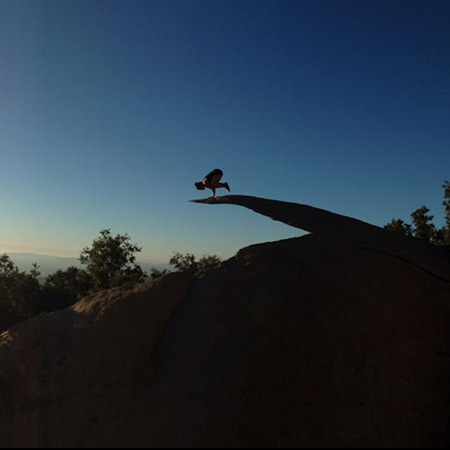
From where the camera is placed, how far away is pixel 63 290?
41.0 meters

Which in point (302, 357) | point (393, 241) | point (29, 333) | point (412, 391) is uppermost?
point (393, 241)

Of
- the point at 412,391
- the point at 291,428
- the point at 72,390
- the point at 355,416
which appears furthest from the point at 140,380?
the point at 412,391

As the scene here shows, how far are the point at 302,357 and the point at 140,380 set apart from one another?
2481 mm

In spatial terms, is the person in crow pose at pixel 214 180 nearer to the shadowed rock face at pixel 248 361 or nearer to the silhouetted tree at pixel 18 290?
the shadowed rock face at pixel 248 361

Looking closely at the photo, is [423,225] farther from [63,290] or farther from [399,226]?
[63,290]

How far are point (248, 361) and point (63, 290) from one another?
1598 inches

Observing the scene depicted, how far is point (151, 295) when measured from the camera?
641cm

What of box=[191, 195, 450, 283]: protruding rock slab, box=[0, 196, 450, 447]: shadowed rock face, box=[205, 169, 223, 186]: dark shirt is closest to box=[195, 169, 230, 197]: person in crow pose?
box=[205, 169, 223, 186]: dark shirt

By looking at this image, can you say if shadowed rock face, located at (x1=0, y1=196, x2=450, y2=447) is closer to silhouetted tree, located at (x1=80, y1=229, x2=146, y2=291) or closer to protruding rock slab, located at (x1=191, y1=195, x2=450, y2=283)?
protruding rock slab, located at (x1=191, y1=195, x2=450, y2=283)

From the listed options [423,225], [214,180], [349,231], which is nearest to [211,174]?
[214,180]

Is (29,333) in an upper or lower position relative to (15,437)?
upper

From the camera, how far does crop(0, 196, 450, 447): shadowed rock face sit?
16.3 feet

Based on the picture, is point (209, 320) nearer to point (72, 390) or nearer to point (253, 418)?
point (253, 418)

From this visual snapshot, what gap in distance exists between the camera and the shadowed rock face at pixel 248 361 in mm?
4977
